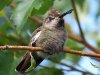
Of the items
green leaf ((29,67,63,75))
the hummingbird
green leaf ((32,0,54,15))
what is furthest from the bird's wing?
green leaf ((29,67,63,75))

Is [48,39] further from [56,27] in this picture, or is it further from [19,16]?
[19,16]

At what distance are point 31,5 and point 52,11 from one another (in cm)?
58

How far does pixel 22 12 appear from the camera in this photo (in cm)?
326

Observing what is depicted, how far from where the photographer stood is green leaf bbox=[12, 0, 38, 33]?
3.22 meters

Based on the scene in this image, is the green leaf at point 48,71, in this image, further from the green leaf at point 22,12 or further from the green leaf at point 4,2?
the green leaf at point 22,12

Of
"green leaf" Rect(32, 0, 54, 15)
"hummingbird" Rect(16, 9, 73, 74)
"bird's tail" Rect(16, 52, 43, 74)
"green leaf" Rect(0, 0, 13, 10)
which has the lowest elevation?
"bird's tail" Rect(16, 52, 43, 74)

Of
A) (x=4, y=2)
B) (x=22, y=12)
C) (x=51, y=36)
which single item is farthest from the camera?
(x=51, y=36)

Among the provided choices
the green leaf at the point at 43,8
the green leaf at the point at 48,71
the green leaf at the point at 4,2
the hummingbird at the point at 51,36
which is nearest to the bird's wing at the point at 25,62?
the hummingbird at the point at 51,36

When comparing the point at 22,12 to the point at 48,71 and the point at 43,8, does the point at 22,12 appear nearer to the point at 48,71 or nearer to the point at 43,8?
the point at 43,8

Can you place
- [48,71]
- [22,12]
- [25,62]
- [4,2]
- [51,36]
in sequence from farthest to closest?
[48,71] < [25,62] < [51,36] < [4,2] < [22,12]

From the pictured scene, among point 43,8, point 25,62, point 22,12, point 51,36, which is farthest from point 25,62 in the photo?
point 22,12

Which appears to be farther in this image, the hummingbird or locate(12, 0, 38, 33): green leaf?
the hummingbird

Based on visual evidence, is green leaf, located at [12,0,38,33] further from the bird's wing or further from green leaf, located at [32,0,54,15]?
the bird's wing

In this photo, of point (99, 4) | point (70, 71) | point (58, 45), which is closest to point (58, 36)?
point (58, 45)
